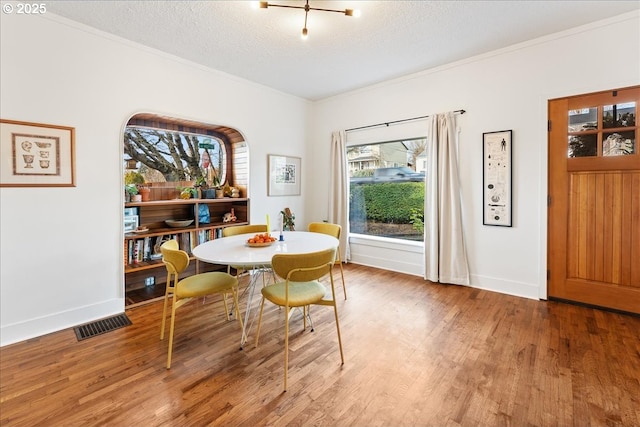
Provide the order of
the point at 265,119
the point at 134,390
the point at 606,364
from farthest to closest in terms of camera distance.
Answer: the point at 265,119, the point at 606,364, the point at 134,390

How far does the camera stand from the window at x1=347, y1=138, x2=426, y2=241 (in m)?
4.13

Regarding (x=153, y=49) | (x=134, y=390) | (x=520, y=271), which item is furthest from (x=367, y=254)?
(x=153, y=49)

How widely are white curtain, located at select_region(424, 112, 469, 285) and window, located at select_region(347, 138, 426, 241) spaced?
0.31m

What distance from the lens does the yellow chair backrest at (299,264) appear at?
184cm

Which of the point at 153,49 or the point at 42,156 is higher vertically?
the point at 153,49

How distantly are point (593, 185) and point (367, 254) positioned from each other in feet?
8.96

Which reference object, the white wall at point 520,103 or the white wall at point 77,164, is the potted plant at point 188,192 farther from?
the white wall at point 520,103

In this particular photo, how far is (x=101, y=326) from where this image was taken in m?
2.65

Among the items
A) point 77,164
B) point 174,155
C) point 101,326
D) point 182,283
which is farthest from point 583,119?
point 101,326

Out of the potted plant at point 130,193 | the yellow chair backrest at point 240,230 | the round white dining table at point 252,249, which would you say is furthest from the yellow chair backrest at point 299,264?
the potted plant at point 130,193

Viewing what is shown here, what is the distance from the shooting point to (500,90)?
330cm

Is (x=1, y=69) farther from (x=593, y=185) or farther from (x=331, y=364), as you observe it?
(x=593, y=185)

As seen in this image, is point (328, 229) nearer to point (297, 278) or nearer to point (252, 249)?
point (252, 249)

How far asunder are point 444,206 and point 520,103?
135 centimetres
